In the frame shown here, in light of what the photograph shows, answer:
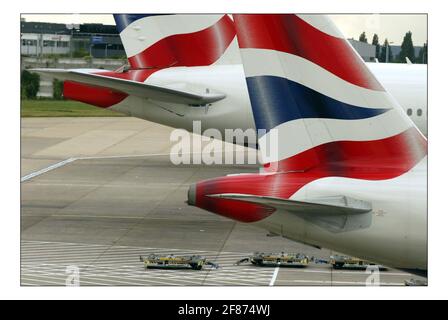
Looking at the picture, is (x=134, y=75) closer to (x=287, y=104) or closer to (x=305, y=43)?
(x=287, y=104)

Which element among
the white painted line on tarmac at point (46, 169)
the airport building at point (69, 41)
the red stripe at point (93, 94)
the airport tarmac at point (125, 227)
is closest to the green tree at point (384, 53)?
the airport tarmac at point (125, 227)

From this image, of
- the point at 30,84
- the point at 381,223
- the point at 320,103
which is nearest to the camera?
the point at 381,223

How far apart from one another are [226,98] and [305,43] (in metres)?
17.1

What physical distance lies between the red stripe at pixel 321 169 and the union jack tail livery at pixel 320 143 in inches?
0.5

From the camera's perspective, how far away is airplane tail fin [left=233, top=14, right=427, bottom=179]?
35.2ft

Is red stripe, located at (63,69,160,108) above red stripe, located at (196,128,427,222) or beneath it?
above

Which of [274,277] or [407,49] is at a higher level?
[407,49]

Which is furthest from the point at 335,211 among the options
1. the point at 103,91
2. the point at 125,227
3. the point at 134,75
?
the point at 103,91

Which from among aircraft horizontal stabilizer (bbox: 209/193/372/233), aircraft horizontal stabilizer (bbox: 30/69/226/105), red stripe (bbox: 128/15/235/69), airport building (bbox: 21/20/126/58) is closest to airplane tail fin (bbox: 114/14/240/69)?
red stripe (bbox: 128/15/235/69)

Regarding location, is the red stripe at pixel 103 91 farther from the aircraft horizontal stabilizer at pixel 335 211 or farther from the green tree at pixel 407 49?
the aircraft horizontal stabilizer at pixel 335 211

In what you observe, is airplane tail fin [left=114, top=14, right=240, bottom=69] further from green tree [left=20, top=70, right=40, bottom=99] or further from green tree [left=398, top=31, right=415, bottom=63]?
green tree [left=20, top=70, right=40, bottom=99]

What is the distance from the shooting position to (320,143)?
35.9ft

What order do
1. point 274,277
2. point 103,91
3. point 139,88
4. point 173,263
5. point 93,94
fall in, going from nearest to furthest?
point 274,277
point 173,263
point 139,88
point 103,91
point 93,94

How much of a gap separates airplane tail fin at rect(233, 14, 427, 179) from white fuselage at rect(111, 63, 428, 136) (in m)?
16.3
